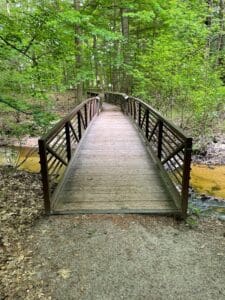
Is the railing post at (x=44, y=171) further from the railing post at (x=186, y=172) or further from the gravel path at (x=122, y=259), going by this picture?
the railing post at (x=186, y=172)

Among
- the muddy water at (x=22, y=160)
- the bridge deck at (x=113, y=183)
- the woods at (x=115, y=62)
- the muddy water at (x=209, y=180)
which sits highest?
the woods at (x=115, y=62)

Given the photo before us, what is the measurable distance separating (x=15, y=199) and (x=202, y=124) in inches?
298

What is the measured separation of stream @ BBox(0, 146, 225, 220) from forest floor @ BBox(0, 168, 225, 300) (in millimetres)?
1449

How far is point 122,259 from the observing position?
2939 millimetres

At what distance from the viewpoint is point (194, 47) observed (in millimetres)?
9516

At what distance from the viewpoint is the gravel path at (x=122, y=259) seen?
8.26 ft

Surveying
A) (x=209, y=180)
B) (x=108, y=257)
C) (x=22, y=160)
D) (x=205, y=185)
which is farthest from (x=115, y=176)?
(x=22, y=160)

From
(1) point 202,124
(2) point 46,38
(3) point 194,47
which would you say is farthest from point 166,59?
(2) point 46,38

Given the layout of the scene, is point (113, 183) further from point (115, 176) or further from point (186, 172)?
point (186, 172)

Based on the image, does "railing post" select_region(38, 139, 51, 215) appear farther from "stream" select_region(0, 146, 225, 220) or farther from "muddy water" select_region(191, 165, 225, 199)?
"muddy water" select_region(191, 165, 225, 199)

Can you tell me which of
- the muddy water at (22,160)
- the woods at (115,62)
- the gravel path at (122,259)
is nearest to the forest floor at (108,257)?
the gravel path at (122,259)

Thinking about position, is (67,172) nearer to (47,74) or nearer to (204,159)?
(47,74)

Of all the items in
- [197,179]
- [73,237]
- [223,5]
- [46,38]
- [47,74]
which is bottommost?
[197,179]

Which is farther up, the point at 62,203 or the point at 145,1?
the point at 145,1
